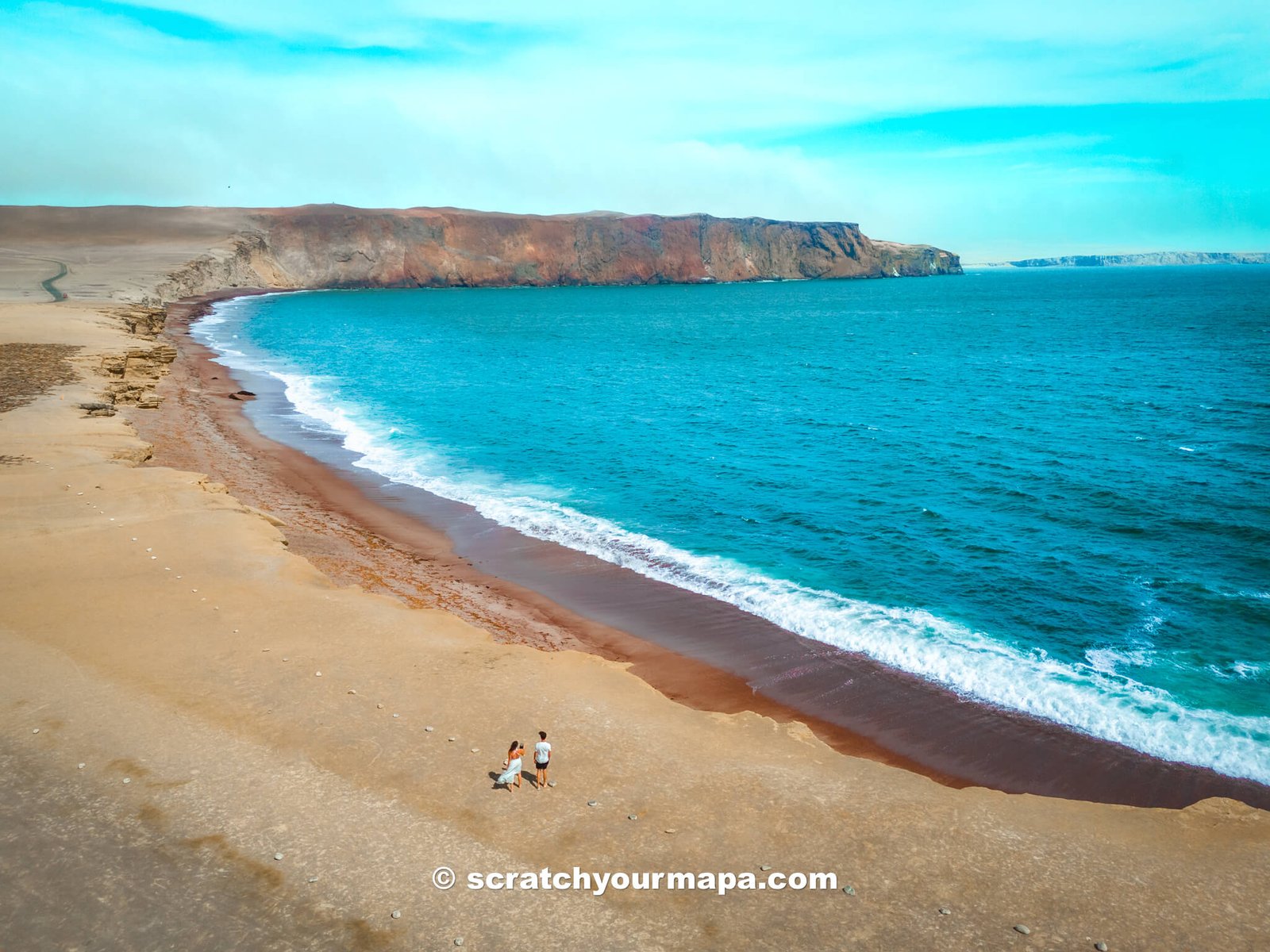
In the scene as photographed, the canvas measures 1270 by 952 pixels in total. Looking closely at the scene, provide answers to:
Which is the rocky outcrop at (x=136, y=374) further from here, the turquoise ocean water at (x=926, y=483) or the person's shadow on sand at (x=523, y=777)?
the person's shadow on sand at (x=523, y=777)

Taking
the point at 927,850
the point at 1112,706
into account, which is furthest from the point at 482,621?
the point at 1112,706

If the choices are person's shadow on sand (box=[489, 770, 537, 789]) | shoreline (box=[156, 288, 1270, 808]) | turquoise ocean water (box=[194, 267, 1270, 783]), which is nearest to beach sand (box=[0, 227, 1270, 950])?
person's shadow on sand (box=[489, 770, 537, 789])

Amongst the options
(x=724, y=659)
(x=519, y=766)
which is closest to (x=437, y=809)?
(x=519, y=766)

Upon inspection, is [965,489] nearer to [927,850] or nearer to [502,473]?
[502,473]

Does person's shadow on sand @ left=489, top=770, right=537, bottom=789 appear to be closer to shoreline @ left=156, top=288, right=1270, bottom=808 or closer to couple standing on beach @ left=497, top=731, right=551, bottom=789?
couple standing on beach @ left=497, top=731, right=551, bottom=789

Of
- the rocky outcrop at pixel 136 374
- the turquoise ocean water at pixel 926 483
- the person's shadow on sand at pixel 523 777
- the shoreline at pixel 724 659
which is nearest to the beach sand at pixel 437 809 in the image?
the person's shadow on sand at pixel 523 777

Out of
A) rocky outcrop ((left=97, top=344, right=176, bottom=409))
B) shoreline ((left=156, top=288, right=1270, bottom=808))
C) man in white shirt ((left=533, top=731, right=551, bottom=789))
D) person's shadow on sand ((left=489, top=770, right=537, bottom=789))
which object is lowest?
shoreline ((left=156, top=288, right=1270, bottom=808))
